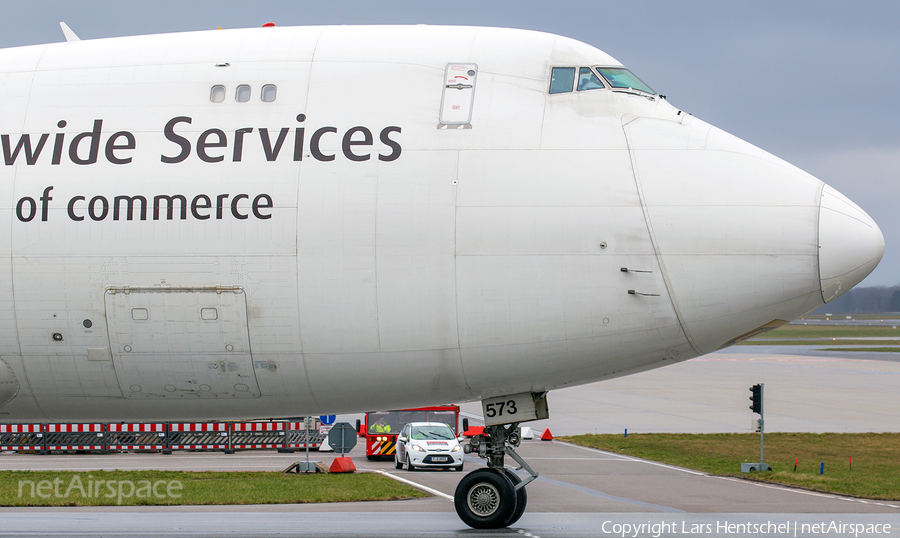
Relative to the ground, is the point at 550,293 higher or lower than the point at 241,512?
higher

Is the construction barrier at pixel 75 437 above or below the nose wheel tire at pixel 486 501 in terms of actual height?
below

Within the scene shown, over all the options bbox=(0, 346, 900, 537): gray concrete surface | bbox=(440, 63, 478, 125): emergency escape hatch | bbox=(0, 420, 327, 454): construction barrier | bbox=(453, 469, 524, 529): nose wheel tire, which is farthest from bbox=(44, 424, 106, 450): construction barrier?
bbox=(440, 63, 478, 125): emergency escape hatch

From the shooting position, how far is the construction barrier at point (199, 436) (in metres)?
32.3

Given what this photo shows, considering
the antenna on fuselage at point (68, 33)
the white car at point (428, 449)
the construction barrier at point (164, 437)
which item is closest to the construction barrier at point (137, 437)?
the construction barrier at point (164, 437)

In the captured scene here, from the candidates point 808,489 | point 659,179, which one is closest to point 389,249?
point 659,179

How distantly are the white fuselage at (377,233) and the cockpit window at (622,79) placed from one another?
0.57ft

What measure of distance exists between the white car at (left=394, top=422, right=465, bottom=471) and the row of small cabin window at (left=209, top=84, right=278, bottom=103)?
18.0m

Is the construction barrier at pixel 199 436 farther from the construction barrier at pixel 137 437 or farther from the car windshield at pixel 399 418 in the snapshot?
A: the car windshield at pixel 399 418

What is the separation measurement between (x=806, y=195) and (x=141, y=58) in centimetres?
744

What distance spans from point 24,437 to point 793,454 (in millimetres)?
26332

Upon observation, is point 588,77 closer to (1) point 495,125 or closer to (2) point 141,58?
(1) point 495,125

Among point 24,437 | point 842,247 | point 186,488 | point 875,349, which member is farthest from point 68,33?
point 875,349

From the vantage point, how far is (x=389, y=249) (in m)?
9.33

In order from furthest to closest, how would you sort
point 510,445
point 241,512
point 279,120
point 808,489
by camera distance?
point 808,489, point 241,512, point 510,445, point 279,120
